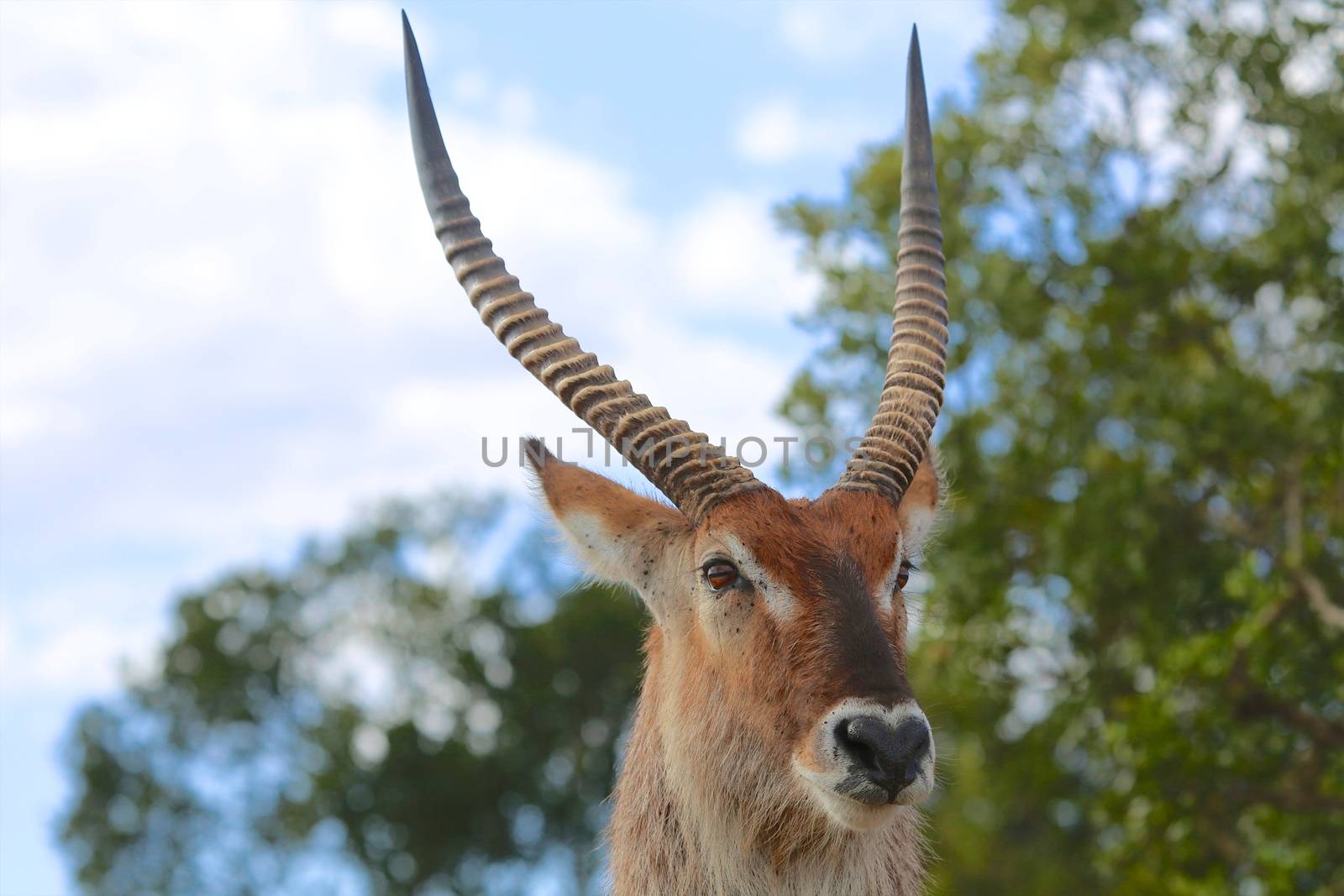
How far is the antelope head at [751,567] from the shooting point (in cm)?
459

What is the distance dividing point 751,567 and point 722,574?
Answer: 0.13 meters

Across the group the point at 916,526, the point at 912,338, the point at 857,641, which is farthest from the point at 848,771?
the point at 912,338

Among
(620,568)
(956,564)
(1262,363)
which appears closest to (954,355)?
(956,564)

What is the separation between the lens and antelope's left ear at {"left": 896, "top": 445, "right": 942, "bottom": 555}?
593 cm

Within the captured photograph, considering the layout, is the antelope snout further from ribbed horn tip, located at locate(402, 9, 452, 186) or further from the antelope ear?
ribbed horn tip, located at locate(402, 9, 452, 186)

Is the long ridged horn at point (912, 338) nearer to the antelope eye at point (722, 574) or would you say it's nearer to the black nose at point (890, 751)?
the antelope eye at point (722, 574)

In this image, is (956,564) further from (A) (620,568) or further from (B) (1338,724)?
(A) (620,568)

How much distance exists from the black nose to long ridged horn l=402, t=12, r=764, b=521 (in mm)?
1204

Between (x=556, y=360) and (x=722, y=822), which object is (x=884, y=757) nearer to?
(x=722, y=822)

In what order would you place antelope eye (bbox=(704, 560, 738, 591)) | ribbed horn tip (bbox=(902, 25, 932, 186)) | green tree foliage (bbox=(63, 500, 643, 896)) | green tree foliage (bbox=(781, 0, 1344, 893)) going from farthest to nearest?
green tree foliage (bbox=(63, 500, 643, 896)), green tree foliage (bbox=(781, 0, 1344, 893)), ribbed horn tip (bbox=(902, 25, 932, 186)), antelope eye (bbox=(704, 560, 738, 591))

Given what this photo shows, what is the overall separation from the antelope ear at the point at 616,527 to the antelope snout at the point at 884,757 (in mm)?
1258

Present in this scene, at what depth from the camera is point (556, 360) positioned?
5.55 m

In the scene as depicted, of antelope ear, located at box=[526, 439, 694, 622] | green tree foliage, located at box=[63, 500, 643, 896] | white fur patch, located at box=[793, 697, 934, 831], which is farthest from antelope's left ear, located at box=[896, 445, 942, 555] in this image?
green tree foliage, located at box=[63, 500, 643, 896]

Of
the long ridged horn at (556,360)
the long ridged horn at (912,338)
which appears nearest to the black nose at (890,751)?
the long ridged horn at (556,360)
